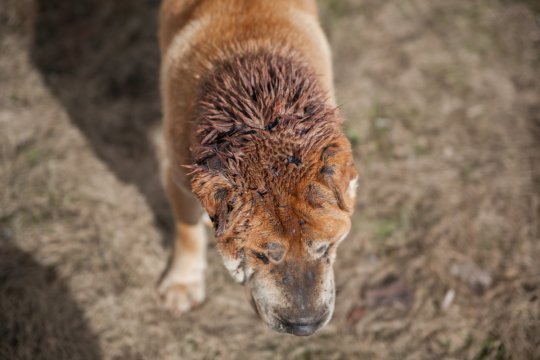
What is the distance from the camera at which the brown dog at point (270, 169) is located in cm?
289

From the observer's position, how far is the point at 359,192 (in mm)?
5867

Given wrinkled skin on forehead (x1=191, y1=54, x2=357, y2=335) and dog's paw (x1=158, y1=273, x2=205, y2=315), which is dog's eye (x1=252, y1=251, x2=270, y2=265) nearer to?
wrinkled skin on forehead (x1=191, y1=54, x2=357, y2=335)

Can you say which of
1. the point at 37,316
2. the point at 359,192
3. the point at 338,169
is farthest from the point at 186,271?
the point at 338,169

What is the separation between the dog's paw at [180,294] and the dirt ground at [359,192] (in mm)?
116

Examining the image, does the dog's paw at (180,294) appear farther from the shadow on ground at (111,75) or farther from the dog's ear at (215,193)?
the dog's ear at (215,193)

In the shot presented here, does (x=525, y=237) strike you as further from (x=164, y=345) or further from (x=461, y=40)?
(x=164, y=345)

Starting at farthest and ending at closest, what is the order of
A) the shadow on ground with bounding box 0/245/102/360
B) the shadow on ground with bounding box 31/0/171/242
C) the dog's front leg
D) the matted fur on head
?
1. the shadow on ground with bounding box 31/0/171/242
2. the dog's front leg
3. the shadow on ground with bounding box 0/245/102/360
4. the matted fur on head

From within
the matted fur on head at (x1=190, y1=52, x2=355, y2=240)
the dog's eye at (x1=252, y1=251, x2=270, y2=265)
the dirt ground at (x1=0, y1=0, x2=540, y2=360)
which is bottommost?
the dirt ground at (x1=0, y1=0, x2=540, y2=360)

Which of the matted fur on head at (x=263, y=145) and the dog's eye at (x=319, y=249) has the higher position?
the matted fur on head at (x=263, y=145)

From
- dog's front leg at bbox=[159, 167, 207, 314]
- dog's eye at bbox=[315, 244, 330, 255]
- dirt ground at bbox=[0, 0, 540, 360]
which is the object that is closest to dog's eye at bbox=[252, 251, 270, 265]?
dog's eye at bbox=[315, 244, 330, 255]

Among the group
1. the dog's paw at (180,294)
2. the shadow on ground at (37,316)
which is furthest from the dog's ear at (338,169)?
the shadow on ground at (37,316)

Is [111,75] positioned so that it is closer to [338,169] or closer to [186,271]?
[186,271]

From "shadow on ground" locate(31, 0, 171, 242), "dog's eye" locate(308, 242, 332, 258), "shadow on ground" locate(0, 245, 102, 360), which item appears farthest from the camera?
"shadow on ground" locate(31, 0, 171, 242)

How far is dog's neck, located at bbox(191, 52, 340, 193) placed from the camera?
9.50 feet
